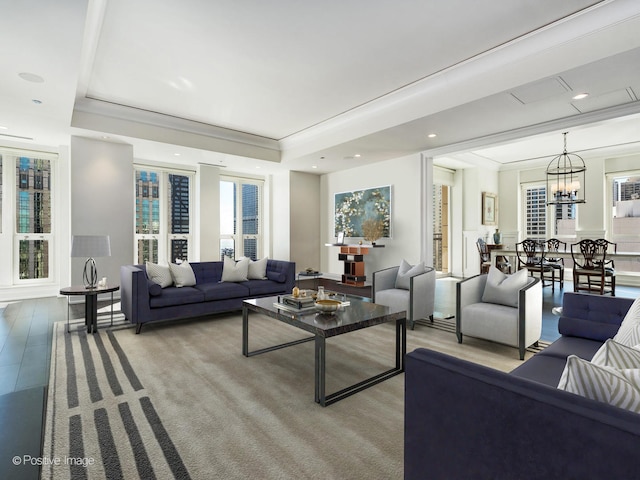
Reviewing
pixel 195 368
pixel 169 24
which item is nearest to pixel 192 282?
pixel 195 368

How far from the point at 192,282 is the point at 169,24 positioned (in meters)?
2.96

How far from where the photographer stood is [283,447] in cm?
187

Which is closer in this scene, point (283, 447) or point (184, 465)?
point (184, 465)

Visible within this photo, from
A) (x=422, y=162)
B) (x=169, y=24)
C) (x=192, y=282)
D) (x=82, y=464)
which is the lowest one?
(x=82, y=464)

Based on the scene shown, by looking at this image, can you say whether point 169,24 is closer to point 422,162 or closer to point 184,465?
point 184,465

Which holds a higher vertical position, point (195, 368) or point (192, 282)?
point (192, 282)

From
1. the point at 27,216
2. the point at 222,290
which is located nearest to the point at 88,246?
the point at 222,290

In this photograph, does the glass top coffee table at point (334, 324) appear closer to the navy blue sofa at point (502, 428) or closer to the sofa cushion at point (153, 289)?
the navy blue sofa at point (502, 428)

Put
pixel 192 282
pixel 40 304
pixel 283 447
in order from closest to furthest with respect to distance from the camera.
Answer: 1. pixel 283 447
2. pixel 192 282
3. pixel 40 304

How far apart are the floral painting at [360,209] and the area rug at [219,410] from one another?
142 inches

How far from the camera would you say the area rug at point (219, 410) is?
173 cm

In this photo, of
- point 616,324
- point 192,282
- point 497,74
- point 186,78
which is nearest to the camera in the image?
point 616,324

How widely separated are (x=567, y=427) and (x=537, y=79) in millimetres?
3399

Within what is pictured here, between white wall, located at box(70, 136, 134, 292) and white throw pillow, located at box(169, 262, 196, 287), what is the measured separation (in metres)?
1.85
